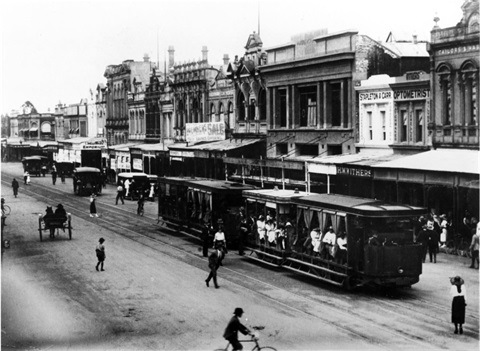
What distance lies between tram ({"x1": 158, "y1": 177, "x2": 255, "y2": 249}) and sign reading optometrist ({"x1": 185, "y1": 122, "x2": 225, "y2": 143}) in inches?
702

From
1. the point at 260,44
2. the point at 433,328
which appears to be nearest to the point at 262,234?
the point at 433,328

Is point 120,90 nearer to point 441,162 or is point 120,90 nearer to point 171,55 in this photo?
point 171,55

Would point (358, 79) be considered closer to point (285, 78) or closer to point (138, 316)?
point (285, 78)

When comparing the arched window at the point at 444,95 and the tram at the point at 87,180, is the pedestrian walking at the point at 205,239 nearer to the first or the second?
the arched window at the point at 444,95

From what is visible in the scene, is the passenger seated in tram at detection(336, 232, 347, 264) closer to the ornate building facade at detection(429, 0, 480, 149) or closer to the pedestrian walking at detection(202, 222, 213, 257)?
the pedestrian walking at detection(202, 222, 213, 257)

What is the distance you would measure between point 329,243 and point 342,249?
0.72 m

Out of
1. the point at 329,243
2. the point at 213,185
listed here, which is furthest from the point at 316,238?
the point at 213,185

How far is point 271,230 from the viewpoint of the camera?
2686cm

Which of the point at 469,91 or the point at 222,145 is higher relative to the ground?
the point at 469,91

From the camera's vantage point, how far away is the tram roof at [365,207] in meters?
21.2

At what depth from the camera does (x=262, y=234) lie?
27.5m

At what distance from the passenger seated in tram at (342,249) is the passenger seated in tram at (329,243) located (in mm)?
185

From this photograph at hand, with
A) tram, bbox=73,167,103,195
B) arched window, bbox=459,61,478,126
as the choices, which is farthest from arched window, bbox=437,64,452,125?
tram, bbox=73,167,103,195

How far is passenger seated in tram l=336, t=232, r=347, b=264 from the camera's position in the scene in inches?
878
